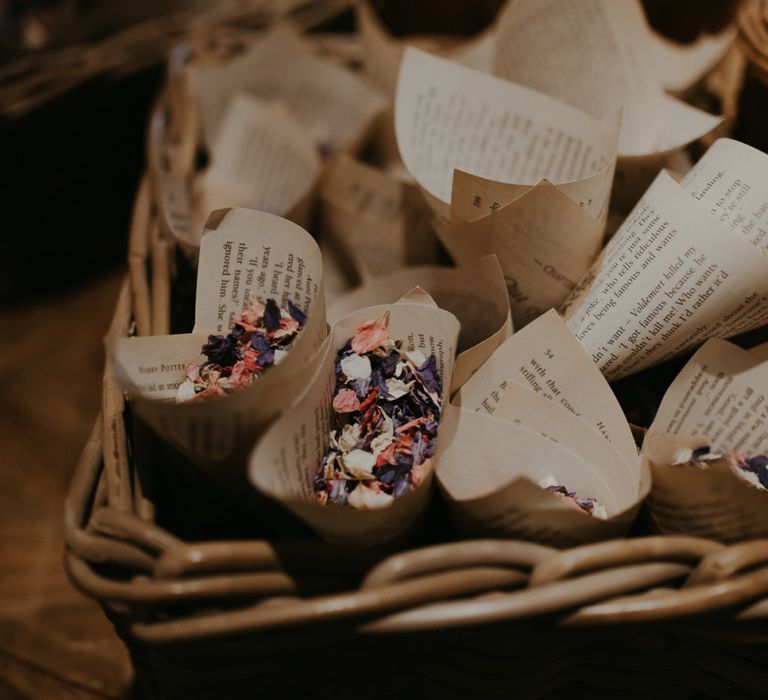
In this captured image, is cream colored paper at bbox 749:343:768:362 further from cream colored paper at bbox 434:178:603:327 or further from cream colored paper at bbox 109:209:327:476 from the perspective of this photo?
cream colored paper at bbox 109:209:327:476

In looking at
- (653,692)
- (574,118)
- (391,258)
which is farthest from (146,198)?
(653,692)

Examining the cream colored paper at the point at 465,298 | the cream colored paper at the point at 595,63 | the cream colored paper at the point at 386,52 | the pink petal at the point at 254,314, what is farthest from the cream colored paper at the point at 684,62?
the pink petal at the point at 254,314

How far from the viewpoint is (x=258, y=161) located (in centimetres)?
59

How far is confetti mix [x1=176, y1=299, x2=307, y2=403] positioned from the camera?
1.11 ft

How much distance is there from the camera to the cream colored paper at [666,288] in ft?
1.16

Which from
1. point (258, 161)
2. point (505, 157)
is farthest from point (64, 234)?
point (505, 157)

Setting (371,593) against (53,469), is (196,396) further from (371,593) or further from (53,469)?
(53,469)

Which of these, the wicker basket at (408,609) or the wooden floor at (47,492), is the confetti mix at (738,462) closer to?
the wicker basket at (408,609)

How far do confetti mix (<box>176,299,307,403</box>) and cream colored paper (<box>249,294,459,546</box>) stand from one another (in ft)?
0.08

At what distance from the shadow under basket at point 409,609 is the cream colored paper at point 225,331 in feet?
0.13

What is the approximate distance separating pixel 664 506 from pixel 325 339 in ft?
0.56

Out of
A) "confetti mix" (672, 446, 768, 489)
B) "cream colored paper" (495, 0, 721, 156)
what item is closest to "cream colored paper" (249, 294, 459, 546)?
"confetti mix" (672, 446, 768, 489)

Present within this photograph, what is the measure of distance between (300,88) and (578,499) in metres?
0.46

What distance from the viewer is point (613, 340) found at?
380mm
